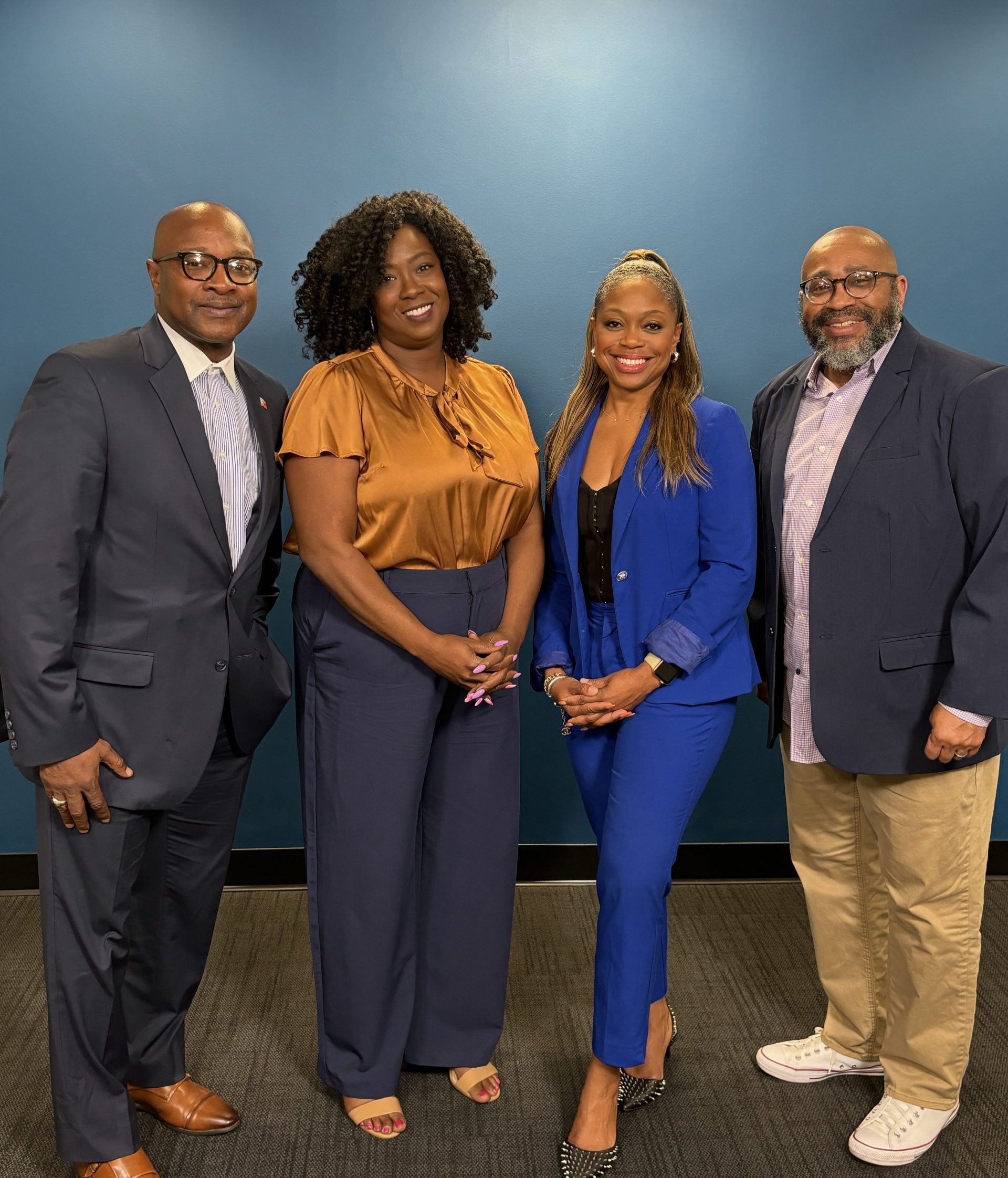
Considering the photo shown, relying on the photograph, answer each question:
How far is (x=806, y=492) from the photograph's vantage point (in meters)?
2.35

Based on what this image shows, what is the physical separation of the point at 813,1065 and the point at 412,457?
68.0 inches

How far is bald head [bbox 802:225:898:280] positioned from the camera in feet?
7.66

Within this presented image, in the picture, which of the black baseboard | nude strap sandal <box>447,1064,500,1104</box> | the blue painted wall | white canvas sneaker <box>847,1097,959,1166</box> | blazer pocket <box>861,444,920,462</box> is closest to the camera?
blazer pocket <box>861,444,920,462</box>

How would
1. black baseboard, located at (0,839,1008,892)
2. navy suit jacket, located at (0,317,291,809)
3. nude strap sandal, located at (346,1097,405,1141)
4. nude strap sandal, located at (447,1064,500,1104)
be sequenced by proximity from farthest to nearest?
black baseboard, located at (0,839,1008,892) < nude strap sandal, located at (447,1064,500,1104) < nude strap sandal, located at (346,1097,405,1141) < navy suit jacket, located at (0,317,291,809)

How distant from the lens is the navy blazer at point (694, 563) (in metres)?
2.26

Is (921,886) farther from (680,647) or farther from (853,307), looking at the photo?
(853,307)

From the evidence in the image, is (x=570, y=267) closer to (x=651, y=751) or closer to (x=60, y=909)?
(x=651, y=751)

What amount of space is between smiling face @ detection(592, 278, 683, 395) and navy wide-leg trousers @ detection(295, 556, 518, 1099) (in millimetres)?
507

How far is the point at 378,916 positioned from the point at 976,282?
2.70 metres

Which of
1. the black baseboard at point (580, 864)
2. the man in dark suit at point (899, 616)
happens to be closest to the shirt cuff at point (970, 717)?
the man in dark suit at point (899, 616)

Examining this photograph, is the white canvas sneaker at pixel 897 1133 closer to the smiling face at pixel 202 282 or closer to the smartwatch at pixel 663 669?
the smartwatch at pixel 663 669

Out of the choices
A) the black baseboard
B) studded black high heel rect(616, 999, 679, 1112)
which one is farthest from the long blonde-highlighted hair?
the black baseboard

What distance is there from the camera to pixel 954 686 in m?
2.17

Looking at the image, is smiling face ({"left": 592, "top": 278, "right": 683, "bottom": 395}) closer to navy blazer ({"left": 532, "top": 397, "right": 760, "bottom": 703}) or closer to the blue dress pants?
navy blazer ({"left": 532, "top": 397, "right": 760, "bottom": 703})
